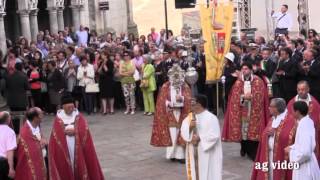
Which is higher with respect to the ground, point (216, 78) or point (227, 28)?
point (227, 28)

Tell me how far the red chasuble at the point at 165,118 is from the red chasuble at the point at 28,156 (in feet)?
10.9

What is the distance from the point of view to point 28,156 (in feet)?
29.1

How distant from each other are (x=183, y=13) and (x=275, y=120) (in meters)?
28.4

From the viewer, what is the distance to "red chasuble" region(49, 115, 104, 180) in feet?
30.6

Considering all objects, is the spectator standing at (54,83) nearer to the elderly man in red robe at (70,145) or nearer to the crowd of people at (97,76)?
the crowd of people at (97,76)

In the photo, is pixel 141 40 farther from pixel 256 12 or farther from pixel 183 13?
pixel 183 13

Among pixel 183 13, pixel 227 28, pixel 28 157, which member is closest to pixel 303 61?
pixel 227 28

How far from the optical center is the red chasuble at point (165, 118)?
38.5 ft

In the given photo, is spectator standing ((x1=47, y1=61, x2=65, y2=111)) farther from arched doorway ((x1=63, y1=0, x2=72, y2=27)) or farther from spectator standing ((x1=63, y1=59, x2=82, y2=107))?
arched doorway ((x1=63, y1=0, x2=72, y2=27))

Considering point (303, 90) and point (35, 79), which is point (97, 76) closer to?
point (35, 79)

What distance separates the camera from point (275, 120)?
8.49 metres

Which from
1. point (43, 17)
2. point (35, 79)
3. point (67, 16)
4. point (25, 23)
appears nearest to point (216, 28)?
point (35, 79)

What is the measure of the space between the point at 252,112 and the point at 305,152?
12.7ft

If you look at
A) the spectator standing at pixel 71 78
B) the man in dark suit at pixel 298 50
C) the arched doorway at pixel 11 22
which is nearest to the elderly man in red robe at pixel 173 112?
the man in dark suit at pixel 298 50
